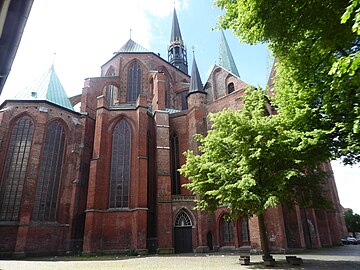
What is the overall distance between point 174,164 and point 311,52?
20855mm

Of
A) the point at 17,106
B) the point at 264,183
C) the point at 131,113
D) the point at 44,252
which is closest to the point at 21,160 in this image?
the point at 17,106

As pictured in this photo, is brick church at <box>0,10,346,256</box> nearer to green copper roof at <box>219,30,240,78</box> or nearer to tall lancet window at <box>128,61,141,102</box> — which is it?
green copper roof at <box>219,30,240,78</box>

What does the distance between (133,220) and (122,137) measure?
848 centimetres

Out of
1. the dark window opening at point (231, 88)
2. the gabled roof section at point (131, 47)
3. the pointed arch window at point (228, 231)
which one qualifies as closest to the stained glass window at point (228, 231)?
the pointed arch window at point (228, 231)

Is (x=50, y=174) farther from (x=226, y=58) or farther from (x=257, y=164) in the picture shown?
(x=226, y=58)

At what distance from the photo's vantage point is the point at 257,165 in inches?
508

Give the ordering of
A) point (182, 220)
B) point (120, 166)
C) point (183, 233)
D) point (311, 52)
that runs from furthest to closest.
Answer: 1. point (120, 166)
2. point (182, 220)
3. point (183, 233)
4. point (311, 52)

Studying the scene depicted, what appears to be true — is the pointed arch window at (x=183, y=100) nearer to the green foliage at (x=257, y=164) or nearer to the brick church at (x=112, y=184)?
the brick church at (x=112, y=184)

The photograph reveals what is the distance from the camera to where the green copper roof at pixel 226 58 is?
3446 cm

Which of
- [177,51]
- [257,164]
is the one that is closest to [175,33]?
[177,51]

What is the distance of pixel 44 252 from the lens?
73.0 ft

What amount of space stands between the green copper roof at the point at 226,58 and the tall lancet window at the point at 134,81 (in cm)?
1159

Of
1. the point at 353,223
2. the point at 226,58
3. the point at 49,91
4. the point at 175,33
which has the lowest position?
the point at 353,223

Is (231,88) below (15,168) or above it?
above
